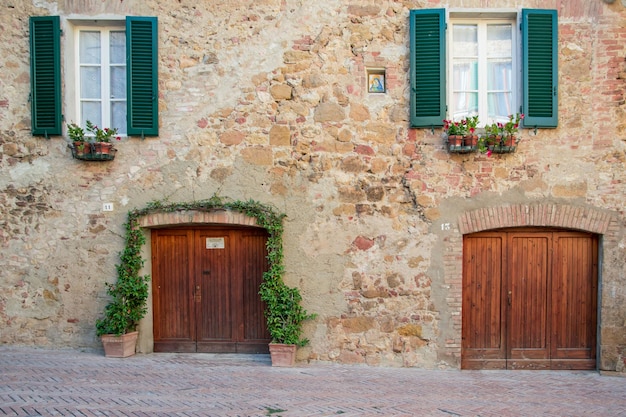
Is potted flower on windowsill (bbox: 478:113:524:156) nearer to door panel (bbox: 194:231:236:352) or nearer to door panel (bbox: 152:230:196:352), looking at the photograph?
door panel (bbox: 194:231:236:352)

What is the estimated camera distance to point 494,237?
6.91 m

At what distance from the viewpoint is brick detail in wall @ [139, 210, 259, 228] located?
6867 mm

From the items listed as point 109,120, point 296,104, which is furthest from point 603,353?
point 109,120

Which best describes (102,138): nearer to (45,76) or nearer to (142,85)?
(142,85)

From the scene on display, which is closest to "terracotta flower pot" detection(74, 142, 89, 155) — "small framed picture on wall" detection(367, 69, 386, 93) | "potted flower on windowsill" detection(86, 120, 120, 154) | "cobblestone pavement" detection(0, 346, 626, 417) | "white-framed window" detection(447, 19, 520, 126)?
"potted flower on windowsill" detection(86, 120, 120, 154)

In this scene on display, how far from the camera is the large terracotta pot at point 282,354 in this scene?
6.61 metres

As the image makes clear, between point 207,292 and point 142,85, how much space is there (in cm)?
311

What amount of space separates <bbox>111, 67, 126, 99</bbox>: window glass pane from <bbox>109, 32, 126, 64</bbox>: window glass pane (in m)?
0.13

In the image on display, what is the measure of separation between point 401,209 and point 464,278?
4.36 ft

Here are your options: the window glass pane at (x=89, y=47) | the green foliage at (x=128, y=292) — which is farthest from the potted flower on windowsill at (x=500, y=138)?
the window glass pane at (x=89, y=47)

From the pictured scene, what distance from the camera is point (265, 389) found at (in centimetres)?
575

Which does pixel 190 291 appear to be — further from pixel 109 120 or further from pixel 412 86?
pixel 412 86

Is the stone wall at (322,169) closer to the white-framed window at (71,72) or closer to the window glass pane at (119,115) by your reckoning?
the white-framed window at (71,72)

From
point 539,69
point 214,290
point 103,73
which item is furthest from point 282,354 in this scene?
point 539,69
